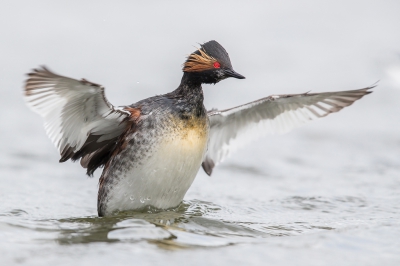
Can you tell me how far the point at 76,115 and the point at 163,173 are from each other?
1.17 meters

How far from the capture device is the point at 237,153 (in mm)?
13070

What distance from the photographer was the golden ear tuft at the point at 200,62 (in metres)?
8.76

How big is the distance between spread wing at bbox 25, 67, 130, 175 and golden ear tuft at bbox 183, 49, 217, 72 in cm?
108

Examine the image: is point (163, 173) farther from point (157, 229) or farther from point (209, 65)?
point (209, 65)

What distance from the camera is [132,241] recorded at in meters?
7.02

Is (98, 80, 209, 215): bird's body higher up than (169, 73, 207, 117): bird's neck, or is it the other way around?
(169, 73, 207, 117): bird's neck

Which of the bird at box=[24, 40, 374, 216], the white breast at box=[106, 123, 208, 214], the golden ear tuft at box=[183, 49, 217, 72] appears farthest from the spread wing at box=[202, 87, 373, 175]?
the white breast at box=[106, 123, 208, 214]

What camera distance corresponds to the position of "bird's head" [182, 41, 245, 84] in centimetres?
873

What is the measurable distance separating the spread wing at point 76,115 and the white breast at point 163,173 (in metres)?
0.52

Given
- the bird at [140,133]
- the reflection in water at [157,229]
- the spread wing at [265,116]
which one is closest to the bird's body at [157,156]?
the bird at [140,133]

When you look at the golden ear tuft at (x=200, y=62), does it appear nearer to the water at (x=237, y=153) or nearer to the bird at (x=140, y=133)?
the bird at (x=140, y=133)

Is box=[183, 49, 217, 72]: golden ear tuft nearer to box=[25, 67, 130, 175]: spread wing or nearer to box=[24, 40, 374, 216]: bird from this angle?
box=[24, 40, 374, 216]: bird

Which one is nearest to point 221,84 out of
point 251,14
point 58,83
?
point 251,14

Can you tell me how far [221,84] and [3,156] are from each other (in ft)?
17.9
